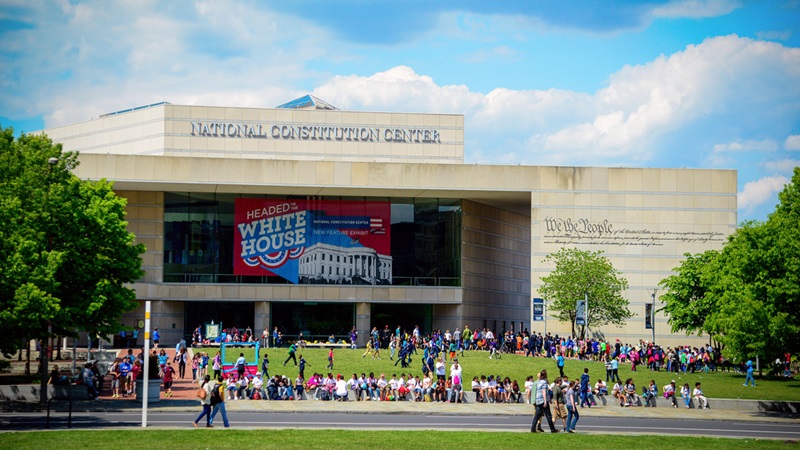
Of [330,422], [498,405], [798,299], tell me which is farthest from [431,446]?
[798,299]

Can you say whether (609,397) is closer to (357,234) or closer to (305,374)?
→ (305,374)

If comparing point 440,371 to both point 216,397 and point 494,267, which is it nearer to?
point 216,397

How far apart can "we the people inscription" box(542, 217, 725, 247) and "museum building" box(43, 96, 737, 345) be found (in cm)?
10

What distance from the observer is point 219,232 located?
7375 centimetres

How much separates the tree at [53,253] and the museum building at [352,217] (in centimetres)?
2822

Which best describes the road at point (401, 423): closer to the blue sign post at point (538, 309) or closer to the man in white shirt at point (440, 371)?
the man in white shirt at point (440, 371)

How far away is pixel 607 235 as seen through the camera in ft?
238

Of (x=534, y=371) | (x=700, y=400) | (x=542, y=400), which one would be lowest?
(x=700, y=400)

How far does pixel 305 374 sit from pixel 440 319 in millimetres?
29262

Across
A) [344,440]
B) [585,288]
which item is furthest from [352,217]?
[344,440]

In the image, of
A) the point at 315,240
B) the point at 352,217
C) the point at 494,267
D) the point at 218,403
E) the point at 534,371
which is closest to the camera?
the point at 218,403

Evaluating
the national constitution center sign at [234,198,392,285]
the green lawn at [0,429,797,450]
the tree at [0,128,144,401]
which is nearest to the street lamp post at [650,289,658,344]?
the national constitution center sign at [234,198,392,285]

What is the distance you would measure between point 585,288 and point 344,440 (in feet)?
141

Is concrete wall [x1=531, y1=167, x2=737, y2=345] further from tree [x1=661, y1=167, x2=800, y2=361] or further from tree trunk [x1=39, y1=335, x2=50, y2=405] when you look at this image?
tree trunk [x1=39, y1=335, x2=50, y2=405]
